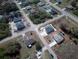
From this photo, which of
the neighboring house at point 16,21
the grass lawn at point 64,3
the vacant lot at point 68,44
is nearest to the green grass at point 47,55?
the vacant lot at point 68,44

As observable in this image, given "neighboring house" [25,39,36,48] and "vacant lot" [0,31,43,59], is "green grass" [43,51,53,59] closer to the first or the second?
"vacant lot" [0,31,43,59]

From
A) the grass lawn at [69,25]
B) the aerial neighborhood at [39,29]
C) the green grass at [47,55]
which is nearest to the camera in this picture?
the green grass at [47,55]

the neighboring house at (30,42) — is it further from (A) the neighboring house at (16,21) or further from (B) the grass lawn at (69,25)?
(B) the grass lawn at (69,25)

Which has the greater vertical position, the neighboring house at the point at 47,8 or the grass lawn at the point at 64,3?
the grass lawn at the point at 64,3

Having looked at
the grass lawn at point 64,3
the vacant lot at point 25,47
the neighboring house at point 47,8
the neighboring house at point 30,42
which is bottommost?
the vacant lot at point 25,47

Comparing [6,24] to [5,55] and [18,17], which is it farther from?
[5,55]

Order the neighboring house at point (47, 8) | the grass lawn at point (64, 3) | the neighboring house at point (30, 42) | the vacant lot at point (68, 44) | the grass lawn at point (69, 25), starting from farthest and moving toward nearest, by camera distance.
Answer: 1. the grass lawn at point (64, 3)
2. the neighboring house at point (47, 8)
3. the neighboring house at point (30, 42)
4. the grass lawn at point (69, 25)
5. the vacant lot at point (68, 44)

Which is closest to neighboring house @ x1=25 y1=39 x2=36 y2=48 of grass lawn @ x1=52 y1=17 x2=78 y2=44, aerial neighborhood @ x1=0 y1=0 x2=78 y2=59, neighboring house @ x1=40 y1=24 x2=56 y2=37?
aerial neighborhood @ x1=0 y1=0 x2=78 y2=59

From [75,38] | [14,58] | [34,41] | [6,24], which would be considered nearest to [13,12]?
[6,24]
